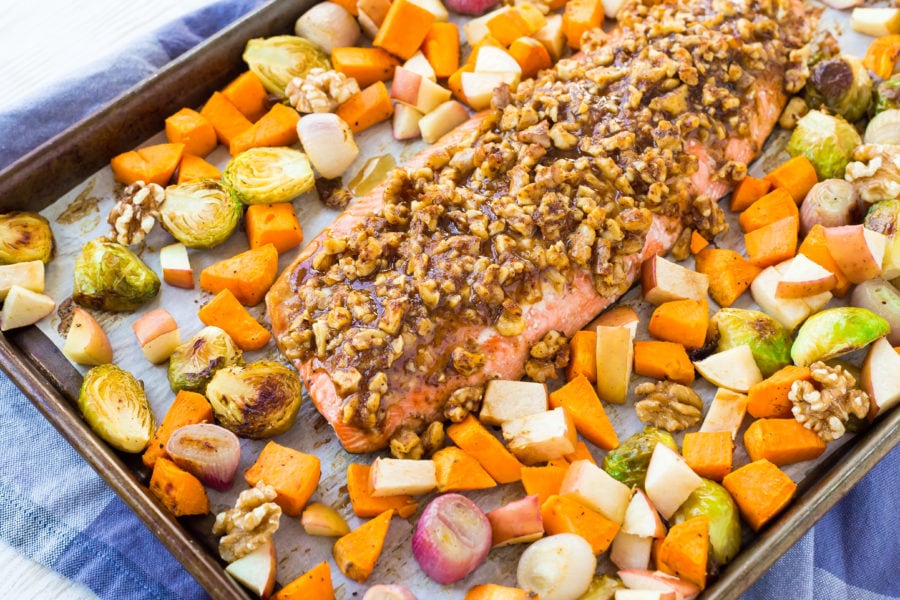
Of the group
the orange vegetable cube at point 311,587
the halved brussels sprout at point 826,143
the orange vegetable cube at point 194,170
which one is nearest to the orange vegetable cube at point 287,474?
the orange vegetable cube at point 311,587

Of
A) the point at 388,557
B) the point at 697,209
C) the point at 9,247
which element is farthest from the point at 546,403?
the point at 9,247

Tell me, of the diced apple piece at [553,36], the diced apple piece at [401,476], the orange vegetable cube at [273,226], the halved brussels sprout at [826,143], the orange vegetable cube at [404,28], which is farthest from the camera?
the diced apple piece at [553,36]

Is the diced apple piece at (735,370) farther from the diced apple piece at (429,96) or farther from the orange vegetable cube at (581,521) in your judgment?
the diced apple piece at (429,96)

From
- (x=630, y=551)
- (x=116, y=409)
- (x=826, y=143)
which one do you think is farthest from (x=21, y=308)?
(x=826, y=143)

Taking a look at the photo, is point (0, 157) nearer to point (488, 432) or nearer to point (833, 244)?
point (488, 432)

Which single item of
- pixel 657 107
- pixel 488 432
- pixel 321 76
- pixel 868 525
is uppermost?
pixel 321 76

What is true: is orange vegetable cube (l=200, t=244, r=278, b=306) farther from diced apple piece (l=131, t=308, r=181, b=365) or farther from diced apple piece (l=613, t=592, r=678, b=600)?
diced apple piece (l=613, t=592, r=678, b=600)
